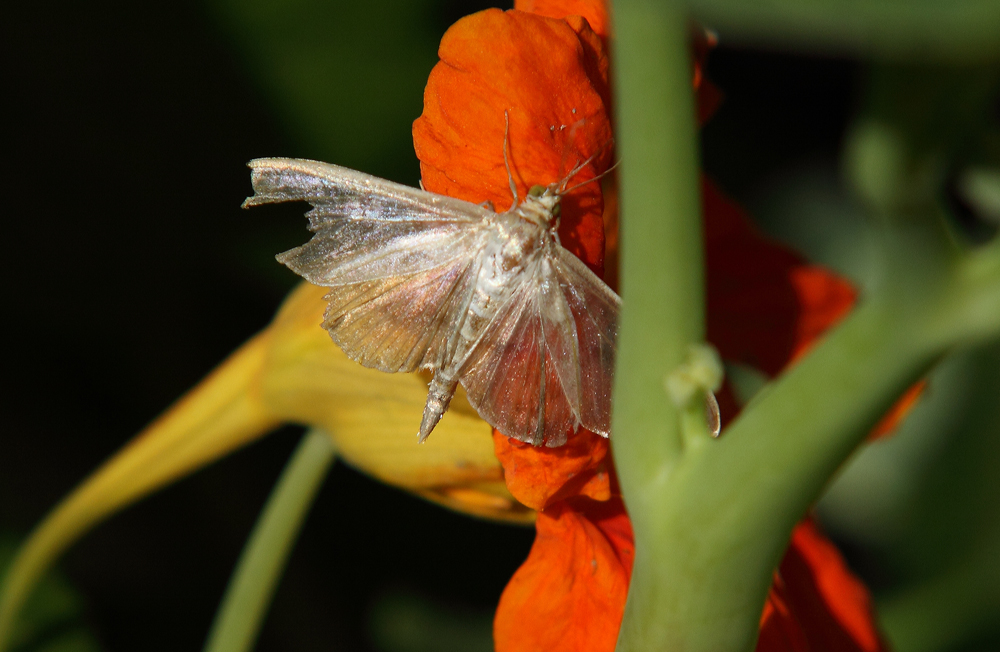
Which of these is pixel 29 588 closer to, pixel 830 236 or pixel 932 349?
pixel 932 349

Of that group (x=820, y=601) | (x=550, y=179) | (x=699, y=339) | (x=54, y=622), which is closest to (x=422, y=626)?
(x=54, y=622)

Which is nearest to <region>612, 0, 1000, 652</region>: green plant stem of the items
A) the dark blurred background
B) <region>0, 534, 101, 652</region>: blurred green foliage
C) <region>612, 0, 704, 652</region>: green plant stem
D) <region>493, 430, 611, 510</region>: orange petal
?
<region>612, 0, 704, 652</region>: green plant stem

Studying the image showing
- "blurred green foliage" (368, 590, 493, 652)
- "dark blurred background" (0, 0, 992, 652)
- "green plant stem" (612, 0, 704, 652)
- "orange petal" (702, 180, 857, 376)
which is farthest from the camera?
"blurred green foliage" (368, 590, 493, 652)

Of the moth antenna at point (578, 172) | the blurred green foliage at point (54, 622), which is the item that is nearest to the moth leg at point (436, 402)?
the moth antenna at point (578, 172)

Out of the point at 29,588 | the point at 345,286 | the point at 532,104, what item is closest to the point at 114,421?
the point at 29,588

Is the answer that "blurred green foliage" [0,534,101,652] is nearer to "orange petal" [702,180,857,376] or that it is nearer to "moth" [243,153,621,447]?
"moth" [243,153,621,447]

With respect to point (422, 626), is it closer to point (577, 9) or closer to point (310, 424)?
point (310, 424)
